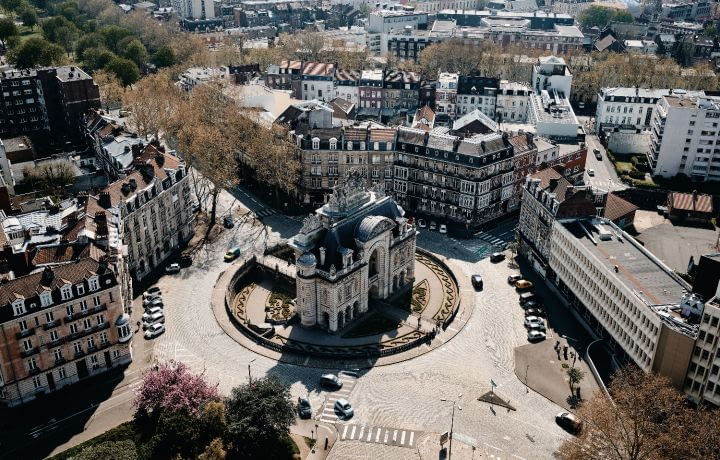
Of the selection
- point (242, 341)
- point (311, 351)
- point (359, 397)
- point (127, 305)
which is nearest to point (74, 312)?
point (127, 305)

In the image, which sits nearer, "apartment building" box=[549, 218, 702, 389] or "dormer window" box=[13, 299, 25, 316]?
"dormer window" box=[13, 299, 25, 316]

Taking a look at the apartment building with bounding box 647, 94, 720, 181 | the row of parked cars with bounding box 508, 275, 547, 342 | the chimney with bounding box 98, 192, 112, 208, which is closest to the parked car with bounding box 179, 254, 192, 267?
the chimney with bounding box 98, 192, 112, 208

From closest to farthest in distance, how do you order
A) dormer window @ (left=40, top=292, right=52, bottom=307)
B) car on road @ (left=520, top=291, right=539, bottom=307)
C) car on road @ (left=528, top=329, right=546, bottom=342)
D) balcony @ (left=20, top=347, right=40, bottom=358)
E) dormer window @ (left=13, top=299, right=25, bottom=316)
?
dormer window @ (left=13, top=299, right=25, bottom=316), dormer window @ (left=40, top=292, right=52, bottom=307), balcony @ (left=20, top=347, right=40, bottom=358), car on road @ (left=528, top=329, right=546, bottom=342), car on road @ (left=520, top=291, right=539, bottom=307)

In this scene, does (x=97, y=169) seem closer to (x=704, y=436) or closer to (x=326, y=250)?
(x=326, y=250)

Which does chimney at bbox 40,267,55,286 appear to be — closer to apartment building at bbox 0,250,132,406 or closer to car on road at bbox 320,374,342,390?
apartment building at bbox 0,250,132,406

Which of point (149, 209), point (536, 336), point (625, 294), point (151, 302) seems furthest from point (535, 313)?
point (149, 209)

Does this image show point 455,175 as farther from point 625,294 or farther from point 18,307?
point 18,307
